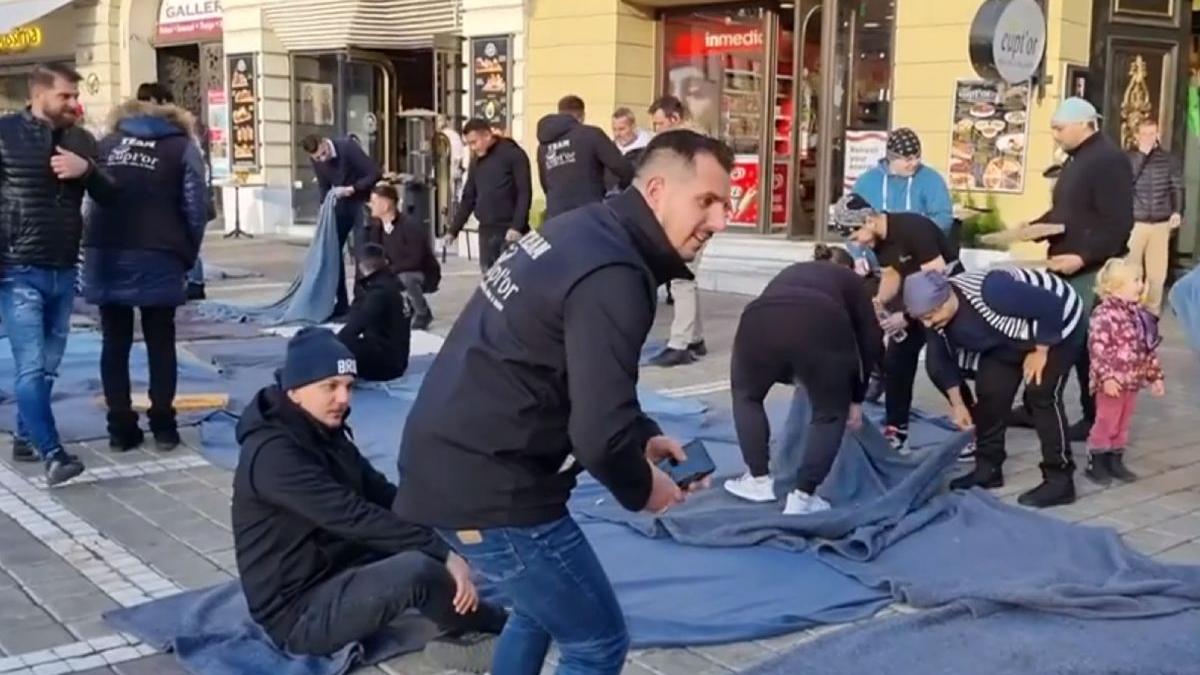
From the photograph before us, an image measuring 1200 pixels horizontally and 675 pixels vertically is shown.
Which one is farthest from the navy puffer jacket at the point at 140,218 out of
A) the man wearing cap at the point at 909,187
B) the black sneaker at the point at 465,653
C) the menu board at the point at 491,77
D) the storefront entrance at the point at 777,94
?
the menu board at the point at 491,77

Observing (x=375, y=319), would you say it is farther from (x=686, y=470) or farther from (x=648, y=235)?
(x=648, y=235)

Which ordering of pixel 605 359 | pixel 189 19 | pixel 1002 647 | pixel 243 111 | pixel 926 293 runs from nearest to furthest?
pixel 605 359
pixel 1002 647
pixel 926 293
pixel 243 111
pixel 189 19

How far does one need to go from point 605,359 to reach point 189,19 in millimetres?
19348

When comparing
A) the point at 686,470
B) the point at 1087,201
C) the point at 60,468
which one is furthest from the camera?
the point at 1087,201

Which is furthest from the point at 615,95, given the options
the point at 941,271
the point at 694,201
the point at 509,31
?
the point at 694,201

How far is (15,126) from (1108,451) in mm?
5007

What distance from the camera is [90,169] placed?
18.9 feet

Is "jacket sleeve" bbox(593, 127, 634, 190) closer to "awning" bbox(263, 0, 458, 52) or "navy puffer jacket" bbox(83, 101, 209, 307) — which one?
"navy puffer jacket" bbox(83, 101, 209, 307)

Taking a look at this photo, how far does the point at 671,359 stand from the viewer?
9039mm

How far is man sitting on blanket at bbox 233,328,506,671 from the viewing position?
147 inches

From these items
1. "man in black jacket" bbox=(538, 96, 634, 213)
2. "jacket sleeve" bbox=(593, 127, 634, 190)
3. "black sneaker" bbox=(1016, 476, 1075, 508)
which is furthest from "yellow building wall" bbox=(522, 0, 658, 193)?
"black sneaker" bbox=(1016, 476, 1075, 508)

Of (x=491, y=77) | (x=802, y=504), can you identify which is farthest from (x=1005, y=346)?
(x=491, y=77)

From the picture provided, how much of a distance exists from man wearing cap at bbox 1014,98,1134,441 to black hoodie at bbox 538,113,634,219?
3.21 metres

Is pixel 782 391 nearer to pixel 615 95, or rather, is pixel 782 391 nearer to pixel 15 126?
pixel 15 126
